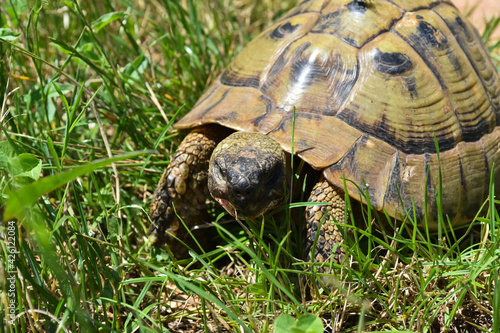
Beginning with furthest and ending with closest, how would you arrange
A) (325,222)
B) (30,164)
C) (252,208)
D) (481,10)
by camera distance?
(481,10)
(325,222)
(252,208)
(30,164)

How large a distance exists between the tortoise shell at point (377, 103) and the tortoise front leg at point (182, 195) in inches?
6.4

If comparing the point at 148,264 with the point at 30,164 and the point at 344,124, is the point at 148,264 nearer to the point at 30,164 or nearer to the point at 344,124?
the point at 30,164

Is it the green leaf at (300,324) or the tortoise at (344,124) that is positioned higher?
the tortoise at (344,124)

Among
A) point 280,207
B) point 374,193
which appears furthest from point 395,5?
point 280,207

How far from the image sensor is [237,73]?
2666 millimetres

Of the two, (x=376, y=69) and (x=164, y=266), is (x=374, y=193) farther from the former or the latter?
(x=164, y=266)

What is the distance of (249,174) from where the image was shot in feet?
6.51

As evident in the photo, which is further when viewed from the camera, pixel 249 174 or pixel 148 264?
pixel 249 174

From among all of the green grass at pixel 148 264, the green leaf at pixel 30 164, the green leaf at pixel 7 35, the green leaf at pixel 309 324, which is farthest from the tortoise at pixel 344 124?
the green leaf at pixel 7 35

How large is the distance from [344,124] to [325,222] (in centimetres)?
48

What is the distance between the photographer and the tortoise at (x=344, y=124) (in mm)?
2137

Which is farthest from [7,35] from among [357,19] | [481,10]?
[481,10]

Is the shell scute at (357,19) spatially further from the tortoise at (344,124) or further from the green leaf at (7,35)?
the green leaf at (7,35)

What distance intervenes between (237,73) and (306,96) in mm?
530
